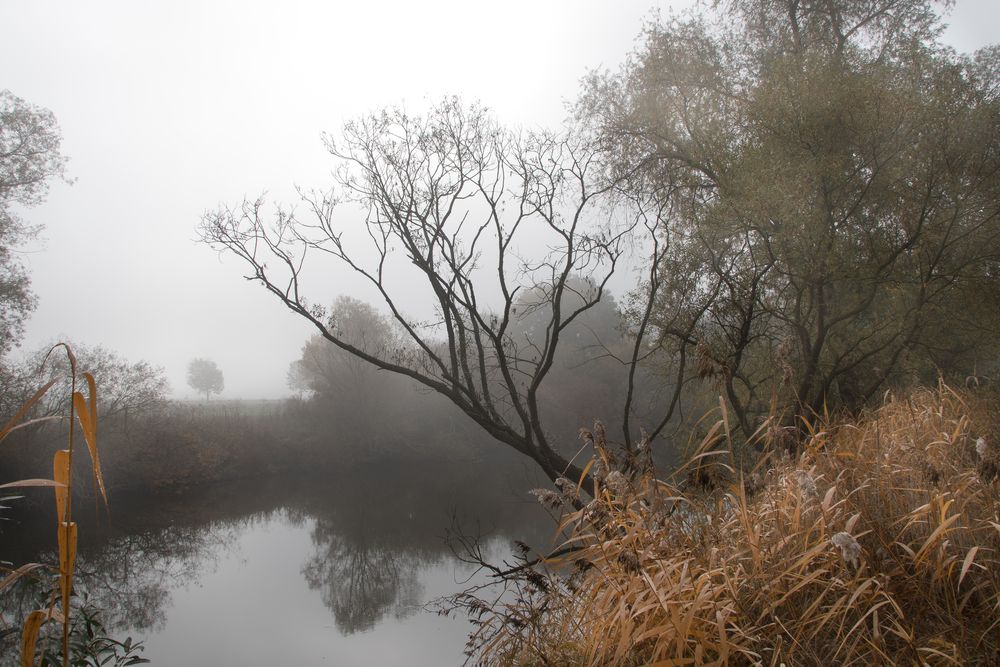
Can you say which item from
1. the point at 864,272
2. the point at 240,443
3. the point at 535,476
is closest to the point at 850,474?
the point at 864,272

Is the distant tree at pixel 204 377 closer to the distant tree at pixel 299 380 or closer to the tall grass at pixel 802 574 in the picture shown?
the distant tree at pixel 299 380

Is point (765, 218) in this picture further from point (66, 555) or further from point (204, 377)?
point (204, 377)

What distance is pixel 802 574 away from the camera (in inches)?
86.1

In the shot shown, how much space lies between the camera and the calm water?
762cm

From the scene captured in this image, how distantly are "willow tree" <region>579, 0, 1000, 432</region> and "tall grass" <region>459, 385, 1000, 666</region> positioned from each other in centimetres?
325

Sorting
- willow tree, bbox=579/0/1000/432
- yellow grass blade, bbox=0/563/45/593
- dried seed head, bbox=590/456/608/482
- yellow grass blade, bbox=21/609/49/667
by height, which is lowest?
dried seed head, bbox=590/456/608/482

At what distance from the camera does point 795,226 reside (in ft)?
22.0

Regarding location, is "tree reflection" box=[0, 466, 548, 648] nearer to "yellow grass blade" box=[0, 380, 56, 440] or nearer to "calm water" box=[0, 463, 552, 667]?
"calm water" box=[0, 463, 552, 667]

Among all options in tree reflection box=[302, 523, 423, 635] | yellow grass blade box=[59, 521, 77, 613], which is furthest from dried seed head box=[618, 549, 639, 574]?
tree reflection box=[302, 523, 423, 635]

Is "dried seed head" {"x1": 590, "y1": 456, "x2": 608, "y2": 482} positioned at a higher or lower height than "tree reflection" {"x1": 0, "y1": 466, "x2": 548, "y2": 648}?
higher

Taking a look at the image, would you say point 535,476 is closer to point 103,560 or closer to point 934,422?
point 103,560

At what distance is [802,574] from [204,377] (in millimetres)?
61873

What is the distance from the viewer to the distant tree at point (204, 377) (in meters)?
56.6

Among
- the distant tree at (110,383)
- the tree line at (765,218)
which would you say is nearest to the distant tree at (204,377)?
the distant tree at (110,383)
